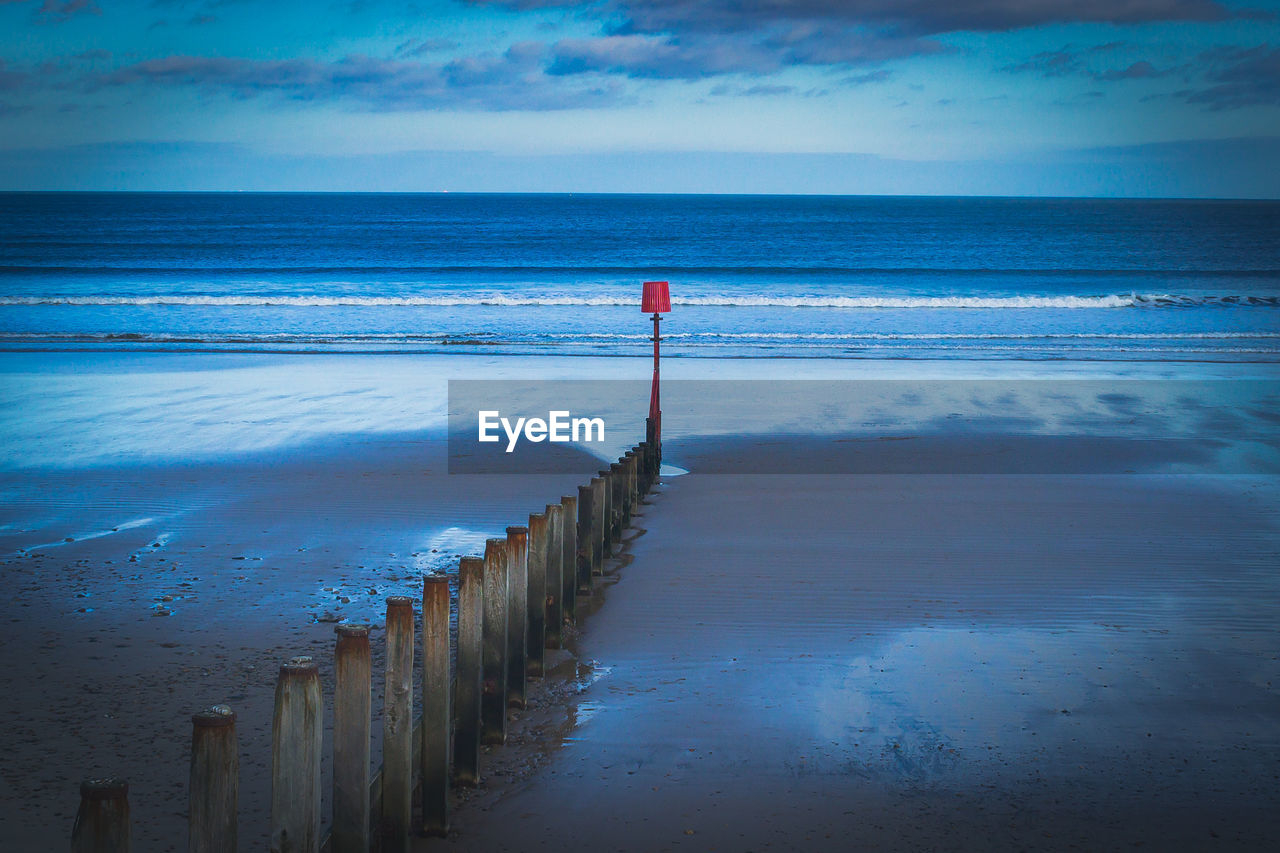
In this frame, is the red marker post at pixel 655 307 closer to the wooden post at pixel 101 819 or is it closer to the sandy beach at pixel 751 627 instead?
the sandy beach at pixel 751 627

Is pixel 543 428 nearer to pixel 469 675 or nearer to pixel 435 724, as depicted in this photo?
pixel 469 675

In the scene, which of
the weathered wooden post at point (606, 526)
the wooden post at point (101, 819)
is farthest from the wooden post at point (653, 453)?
the wooden post at point (101, 819)

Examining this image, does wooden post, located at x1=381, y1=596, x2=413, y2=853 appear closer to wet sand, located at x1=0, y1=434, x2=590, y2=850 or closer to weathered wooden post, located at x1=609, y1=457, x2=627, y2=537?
wet sand, located at x1=0, y1=434, x2=590, y2=850

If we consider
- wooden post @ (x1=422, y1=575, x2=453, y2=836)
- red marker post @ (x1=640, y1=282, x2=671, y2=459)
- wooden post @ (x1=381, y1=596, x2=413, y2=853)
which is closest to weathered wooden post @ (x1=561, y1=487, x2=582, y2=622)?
wooden post @ (x1=422, y1=575, x2=453, y2=836)

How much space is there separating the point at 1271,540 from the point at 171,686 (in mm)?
7968

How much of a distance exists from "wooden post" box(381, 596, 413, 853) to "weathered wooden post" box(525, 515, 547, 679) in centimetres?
169

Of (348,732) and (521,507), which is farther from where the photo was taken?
(521,507)

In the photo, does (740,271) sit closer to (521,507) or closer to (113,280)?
(113,280)

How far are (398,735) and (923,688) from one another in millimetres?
2918

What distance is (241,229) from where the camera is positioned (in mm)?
81000

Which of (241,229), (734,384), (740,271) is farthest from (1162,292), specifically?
(241,229)

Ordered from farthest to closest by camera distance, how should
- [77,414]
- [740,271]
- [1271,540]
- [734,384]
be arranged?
[740,271] → [734,384] → [77,414] → [1271,540]

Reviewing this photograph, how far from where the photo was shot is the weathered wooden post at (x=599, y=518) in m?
6.96

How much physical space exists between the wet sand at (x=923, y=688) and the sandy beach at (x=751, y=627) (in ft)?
0.07
